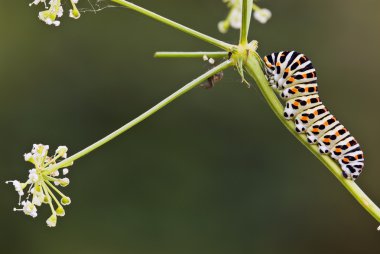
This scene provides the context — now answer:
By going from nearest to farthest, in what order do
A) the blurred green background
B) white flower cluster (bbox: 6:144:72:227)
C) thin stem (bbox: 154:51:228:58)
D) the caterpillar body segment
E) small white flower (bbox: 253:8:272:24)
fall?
thin stem (bbox: 154:51:228:58), white flower cluster (bbox: 6:144:72:227), the caterpillar body segment, small white flower (bbox: 253:8:272:24), the blurred green background

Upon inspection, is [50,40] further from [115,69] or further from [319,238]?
[319,238]

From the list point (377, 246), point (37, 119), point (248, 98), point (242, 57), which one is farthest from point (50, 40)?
point (242, 57)

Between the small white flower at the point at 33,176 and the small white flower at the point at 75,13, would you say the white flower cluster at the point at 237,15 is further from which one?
the small white flower at the point at 33,176

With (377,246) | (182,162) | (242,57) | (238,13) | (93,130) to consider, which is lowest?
(242,57)

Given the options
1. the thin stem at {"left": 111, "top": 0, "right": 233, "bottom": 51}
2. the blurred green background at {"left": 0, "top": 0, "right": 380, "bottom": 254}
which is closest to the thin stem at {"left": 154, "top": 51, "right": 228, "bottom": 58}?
the thin stem at {"left": 111, "top": 0, "right": 233, "bottom": 51}

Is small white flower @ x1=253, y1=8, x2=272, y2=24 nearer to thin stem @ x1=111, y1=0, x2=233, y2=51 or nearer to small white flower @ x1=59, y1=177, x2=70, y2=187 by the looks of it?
thin stem @ x1=111, y1=0, x2=233, y2=51

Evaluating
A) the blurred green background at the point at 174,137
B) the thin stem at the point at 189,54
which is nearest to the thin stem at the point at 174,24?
the thin stem at the point at 189,54

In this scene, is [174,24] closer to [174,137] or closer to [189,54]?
[189,54]
